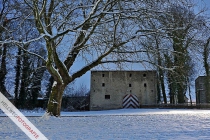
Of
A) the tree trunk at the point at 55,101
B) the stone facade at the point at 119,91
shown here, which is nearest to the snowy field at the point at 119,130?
the tree trunk at the point at 55,101

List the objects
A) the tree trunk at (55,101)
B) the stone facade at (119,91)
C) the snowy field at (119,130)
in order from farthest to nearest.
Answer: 1. the stone facade at (119,91)
2. the tree trunk at (55,101)
3. the snowy field at (119,130)

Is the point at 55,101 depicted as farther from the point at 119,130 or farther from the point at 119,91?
the point at 119,91

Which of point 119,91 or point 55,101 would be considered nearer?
point 55,101

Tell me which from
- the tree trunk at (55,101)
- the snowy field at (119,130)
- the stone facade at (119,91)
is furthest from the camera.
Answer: the stone facade at (119,91)

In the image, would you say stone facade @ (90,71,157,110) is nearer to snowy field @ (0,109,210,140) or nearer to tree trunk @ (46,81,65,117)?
tree trunk @ (46,81,65,117)

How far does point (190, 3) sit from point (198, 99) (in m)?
24.4

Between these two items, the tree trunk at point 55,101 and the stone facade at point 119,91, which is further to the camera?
the stone facade at point 119,91

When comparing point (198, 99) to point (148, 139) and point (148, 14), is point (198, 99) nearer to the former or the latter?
point (148, 14)

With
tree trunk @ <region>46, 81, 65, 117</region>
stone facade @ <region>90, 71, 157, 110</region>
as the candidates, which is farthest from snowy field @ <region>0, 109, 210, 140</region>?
stone facade @ <region>90, 71, 157, 110</region>

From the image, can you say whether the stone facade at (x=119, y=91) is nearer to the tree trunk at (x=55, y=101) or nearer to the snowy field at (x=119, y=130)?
the tree trunk at (x=55, y=101)

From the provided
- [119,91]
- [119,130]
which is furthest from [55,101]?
[119,91]

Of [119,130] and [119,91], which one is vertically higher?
[119,91]

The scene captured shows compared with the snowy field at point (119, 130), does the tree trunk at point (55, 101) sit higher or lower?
higher

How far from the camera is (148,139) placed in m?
3.52
